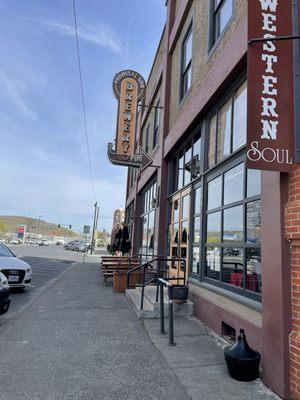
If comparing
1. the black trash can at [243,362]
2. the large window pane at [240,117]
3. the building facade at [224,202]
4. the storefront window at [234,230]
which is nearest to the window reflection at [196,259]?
the building facade at [224,202]

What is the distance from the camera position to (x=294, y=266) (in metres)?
3.92

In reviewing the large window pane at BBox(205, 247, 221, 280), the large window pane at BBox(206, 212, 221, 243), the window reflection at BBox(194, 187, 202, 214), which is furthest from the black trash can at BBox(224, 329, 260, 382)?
the window reflection at BBox(194, 187, 202, 214)

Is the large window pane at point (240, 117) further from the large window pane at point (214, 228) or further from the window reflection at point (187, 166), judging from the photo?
the window reflection at point (187, 166)

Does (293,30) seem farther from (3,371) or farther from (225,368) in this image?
(3,371)

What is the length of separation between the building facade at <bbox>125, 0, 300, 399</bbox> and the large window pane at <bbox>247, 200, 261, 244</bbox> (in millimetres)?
16

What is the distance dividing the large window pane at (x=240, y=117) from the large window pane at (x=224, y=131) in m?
0.28

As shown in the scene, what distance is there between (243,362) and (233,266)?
213cm

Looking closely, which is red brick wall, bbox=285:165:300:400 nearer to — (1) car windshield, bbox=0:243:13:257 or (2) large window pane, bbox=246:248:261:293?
(2) large window pane, bbox=246:248:261:293

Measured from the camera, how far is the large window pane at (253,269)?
16.7 ft

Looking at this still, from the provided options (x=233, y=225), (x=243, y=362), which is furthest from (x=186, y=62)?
(x=243, y=362)

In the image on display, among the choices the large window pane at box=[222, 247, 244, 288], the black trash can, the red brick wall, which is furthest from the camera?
the large window pane at box=[222, 247, 244, 288]

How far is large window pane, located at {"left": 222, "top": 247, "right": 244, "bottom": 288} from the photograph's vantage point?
5723mm

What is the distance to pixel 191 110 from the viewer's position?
28.4 feet

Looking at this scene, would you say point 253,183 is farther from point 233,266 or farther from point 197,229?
point 197,229
